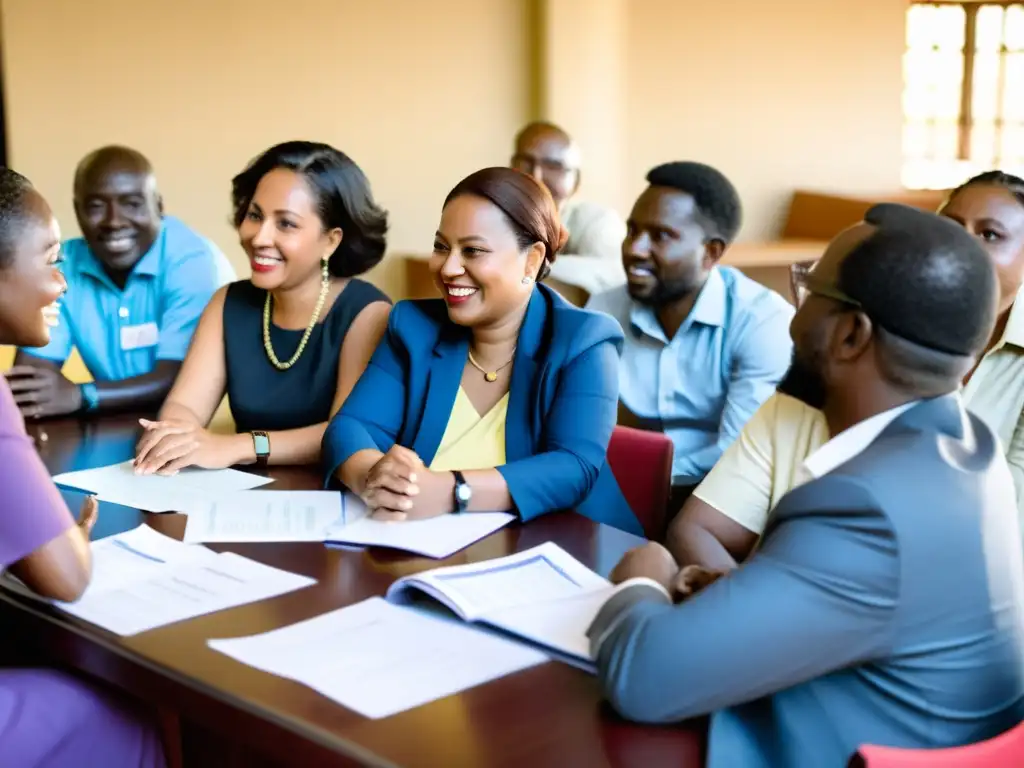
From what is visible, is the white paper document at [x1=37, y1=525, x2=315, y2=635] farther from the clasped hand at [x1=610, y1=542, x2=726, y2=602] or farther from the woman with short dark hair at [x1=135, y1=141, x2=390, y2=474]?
the woman with short dark hair at [x1=135, y1=141, x2=390, y2=474]

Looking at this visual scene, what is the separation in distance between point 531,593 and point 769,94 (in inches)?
268

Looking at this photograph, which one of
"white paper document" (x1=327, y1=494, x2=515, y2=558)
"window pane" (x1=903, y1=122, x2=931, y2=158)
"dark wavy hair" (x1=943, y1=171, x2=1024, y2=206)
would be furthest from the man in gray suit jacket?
"window pane" (x1=903, y1=122, x2=931, y2=158)

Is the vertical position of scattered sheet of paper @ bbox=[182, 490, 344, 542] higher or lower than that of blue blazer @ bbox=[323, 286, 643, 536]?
lower

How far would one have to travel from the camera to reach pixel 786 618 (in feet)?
4.25

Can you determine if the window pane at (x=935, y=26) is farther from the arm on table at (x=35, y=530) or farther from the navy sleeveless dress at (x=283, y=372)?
the arm on table at (x=35, y=530)

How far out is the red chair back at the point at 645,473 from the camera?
2414 mm

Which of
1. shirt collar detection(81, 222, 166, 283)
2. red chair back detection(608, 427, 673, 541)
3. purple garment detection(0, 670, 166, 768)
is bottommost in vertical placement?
purple garment detection(0, 670, 166, 768)

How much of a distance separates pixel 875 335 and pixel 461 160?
5.67 metres

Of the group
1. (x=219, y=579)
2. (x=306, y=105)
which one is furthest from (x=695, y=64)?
(x=219, y=579)

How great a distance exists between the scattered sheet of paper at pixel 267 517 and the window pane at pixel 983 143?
25.5 ft

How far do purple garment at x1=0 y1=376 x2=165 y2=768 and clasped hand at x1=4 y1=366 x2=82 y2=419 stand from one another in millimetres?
1107

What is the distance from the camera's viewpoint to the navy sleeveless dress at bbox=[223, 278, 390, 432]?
2.76m

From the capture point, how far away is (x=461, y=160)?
6910 millimetres

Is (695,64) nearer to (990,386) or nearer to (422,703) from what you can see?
(990,386)
